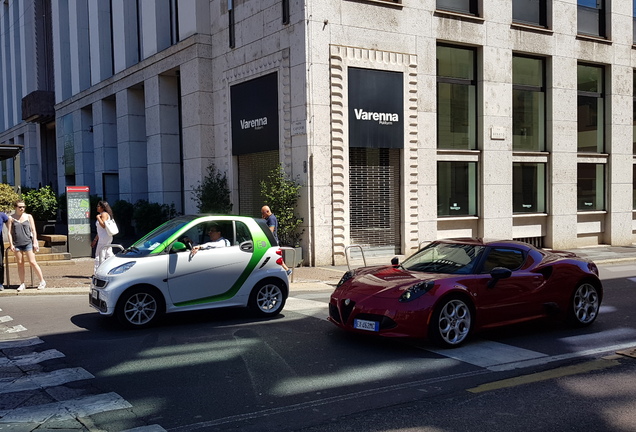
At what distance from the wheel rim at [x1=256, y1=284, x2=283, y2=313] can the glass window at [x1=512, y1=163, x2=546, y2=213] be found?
13477mm

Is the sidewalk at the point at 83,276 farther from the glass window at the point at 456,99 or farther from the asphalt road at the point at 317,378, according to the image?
the glass window at the point at 456,99

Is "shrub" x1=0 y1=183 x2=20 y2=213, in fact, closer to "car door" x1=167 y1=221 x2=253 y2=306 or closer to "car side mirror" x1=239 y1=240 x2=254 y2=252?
"car door" x1=167 y1=221 x2=253 y2=306

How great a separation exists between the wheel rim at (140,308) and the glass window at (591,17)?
20072 millimetres

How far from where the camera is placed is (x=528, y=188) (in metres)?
21.9

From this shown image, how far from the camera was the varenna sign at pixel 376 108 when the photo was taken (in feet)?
57.7

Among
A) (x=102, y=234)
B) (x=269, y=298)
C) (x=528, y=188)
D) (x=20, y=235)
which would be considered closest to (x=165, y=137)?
(x=102, y=234)

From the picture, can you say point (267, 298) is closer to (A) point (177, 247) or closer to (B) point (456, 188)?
(A) point (177, 247)

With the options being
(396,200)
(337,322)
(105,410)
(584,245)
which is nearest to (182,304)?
(337,322)

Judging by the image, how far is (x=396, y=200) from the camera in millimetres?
18812

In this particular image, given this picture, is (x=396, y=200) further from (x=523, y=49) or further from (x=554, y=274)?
(x=554, y=274)

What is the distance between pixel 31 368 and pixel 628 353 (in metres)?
7.00

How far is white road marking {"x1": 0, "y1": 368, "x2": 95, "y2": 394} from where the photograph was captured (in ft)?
20.9

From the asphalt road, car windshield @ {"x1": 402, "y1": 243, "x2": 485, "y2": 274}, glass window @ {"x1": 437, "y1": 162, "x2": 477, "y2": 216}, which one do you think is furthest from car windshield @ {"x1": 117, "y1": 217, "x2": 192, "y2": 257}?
glass window @ {"x1": 437, "y1": 162, "x2": 477, "y2": 216}

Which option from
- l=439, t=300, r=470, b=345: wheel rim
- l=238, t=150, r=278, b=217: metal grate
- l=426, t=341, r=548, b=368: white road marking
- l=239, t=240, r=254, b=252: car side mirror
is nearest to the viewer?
l=426, t=341, r=548, b=368: white road marking
